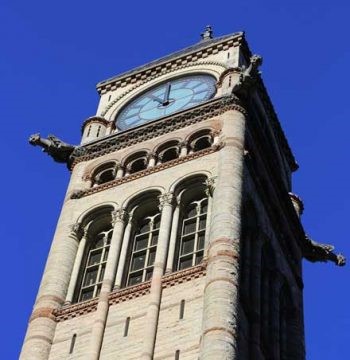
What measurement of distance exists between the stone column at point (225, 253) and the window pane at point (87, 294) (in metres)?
4.18

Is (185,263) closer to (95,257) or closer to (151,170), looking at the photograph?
(95,257)

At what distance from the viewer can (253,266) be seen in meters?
36.1

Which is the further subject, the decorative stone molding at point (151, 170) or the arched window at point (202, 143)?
the arched window at point (202, 143)

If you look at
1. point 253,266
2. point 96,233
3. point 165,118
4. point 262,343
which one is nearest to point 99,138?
point 165,118

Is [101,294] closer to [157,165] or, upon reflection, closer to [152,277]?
[152,277]

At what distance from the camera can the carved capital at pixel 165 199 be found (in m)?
37.4

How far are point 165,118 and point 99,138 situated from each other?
2.70 metres

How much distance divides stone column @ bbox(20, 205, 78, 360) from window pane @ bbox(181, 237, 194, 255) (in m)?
3.58

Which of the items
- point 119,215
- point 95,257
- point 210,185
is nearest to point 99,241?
point 95,257

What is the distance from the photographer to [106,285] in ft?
115

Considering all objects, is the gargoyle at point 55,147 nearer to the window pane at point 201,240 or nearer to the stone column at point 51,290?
the stone column at point 51,290

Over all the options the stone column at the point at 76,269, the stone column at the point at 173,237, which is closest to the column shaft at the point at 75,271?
the stone column at the point at 76,269

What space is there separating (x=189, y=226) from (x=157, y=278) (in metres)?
3.18

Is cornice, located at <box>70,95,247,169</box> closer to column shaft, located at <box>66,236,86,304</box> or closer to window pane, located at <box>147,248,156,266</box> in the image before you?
column shaft, located at <box>66,236,86,304</box>
